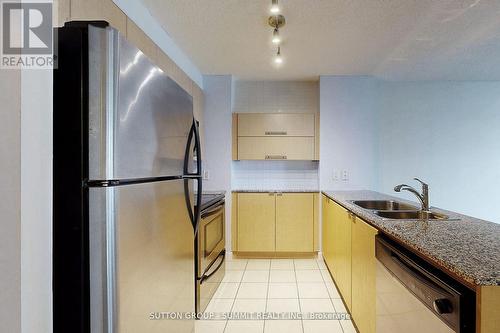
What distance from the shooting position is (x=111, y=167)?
2.76 feet

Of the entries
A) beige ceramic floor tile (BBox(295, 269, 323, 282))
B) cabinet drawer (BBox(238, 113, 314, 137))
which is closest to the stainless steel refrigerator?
beige ceramic floor tile (BBox(295, 269, 323, 282))

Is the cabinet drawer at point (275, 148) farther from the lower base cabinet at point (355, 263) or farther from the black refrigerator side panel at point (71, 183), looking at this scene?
the black refrigerator side panel at point (71, 183)

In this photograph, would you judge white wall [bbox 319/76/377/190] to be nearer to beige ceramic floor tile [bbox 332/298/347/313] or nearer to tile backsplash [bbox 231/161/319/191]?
Result: tile backsplash [bbox 231/161/319/191]

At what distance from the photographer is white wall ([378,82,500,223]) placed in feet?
12.9

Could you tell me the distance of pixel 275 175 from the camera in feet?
13.5

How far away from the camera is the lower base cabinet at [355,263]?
164cm

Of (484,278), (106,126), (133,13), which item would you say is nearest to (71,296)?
(106,126)

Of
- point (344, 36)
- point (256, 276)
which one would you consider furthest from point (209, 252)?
point (344, 36)

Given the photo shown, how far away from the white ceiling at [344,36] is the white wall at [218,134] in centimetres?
23

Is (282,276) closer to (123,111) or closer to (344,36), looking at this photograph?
(344,36)

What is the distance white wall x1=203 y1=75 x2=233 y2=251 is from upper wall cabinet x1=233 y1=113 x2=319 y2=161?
14cm

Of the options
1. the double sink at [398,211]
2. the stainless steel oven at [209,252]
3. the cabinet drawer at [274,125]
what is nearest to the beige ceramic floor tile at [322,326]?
the stainless steel oven at [209,252]

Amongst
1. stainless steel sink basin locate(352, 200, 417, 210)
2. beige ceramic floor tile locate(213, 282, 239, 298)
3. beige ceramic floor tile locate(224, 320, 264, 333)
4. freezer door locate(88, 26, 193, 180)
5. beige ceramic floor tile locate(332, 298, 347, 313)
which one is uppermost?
freezer door locate(88, 26, 193, 180)

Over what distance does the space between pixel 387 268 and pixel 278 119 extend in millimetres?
2735
